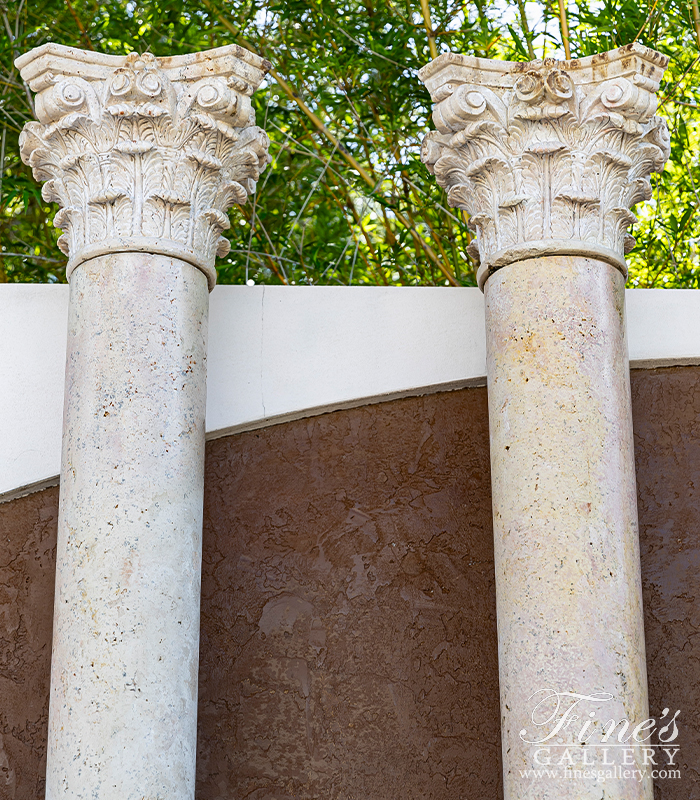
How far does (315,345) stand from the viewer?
4309mm

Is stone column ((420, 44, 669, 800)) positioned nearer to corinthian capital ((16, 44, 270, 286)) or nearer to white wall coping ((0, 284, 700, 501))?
white wall coping ((0, 284, 700, 501))

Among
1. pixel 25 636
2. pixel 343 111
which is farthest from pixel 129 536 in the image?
pixel 343 111

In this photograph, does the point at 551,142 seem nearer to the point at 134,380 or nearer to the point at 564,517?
the point at 564,517

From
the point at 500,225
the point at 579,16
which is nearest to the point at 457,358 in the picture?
the point at 500,225

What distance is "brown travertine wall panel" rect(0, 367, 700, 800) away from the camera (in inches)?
153

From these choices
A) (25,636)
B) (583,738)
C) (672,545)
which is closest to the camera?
(583,738)

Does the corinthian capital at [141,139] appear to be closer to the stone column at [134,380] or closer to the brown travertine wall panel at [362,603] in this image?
the stone column at [134,380]

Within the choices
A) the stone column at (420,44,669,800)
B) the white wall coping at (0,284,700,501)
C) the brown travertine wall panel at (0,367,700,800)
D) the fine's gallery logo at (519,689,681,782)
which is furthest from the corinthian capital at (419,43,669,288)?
the fine's gallery logo at (519,689,681,782)

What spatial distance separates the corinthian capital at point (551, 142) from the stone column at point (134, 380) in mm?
771

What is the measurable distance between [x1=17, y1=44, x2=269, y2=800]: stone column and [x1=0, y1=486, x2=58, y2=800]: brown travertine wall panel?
56cm

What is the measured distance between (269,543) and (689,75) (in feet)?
13.3

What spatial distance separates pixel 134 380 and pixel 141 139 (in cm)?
86

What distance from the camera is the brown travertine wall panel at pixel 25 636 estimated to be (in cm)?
387

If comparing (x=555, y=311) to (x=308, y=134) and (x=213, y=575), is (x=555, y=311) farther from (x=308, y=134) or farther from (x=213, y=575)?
(x=308, y=134)
